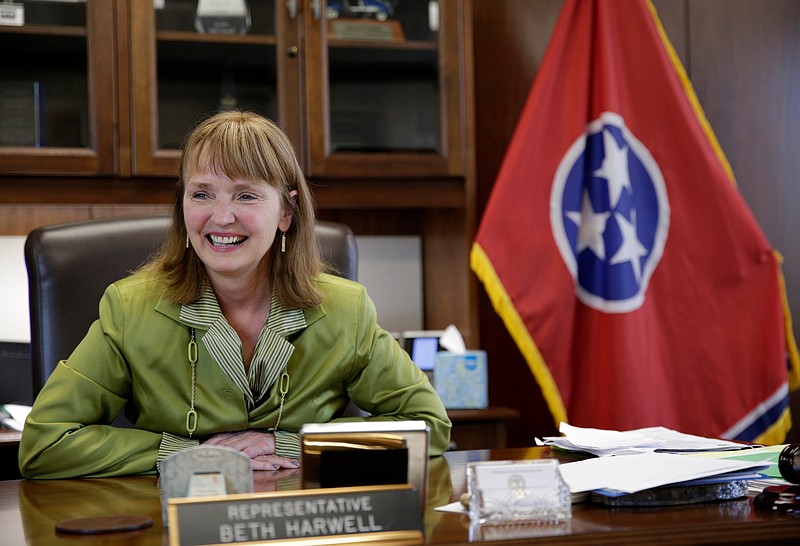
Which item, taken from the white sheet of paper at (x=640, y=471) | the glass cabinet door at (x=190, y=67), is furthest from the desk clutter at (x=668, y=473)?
the glass cabinet door at (x=190, y=67)

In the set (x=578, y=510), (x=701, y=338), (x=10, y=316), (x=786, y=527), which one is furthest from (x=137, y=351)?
(x=701, y=338)

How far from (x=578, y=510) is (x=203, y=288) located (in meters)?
0.87

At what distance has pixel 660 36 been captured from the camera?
2828 mm

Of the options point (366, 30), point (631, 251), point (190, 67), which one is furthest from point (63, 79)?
point (631, 251)

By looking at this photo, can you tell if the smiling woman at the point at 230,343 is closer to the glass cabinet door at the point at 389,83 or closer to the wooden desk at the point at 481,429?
the wooden desk at the point at 481,429

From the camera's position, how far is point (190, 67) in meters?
2.75

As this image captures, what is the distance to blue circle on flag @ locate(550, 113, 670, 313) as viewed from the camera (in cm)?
273

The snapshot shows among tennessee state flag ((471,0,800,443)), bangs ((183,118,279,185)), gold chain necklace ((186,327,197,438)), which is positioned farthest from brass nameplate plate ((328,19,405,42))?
gold chain necklace ((186,327,197,438))

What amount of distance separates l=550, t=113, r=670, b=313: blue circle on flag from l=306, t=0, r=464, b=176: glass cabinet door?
0.34m

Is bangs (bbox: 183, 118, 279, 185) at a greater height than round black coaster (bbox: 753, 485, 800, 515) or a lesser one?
greater

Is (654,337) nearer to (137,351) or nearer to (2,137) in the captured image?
(137,351)

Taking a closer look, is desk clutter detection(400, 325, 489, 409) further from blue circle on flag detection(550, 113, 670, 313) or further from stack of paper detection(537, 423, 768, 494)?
stack of paper detection(537, 423, 768, 494)

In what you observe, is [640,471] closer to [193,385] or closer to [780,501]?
[780,501]

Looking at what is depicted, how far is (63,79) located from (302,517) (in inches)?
82.2
